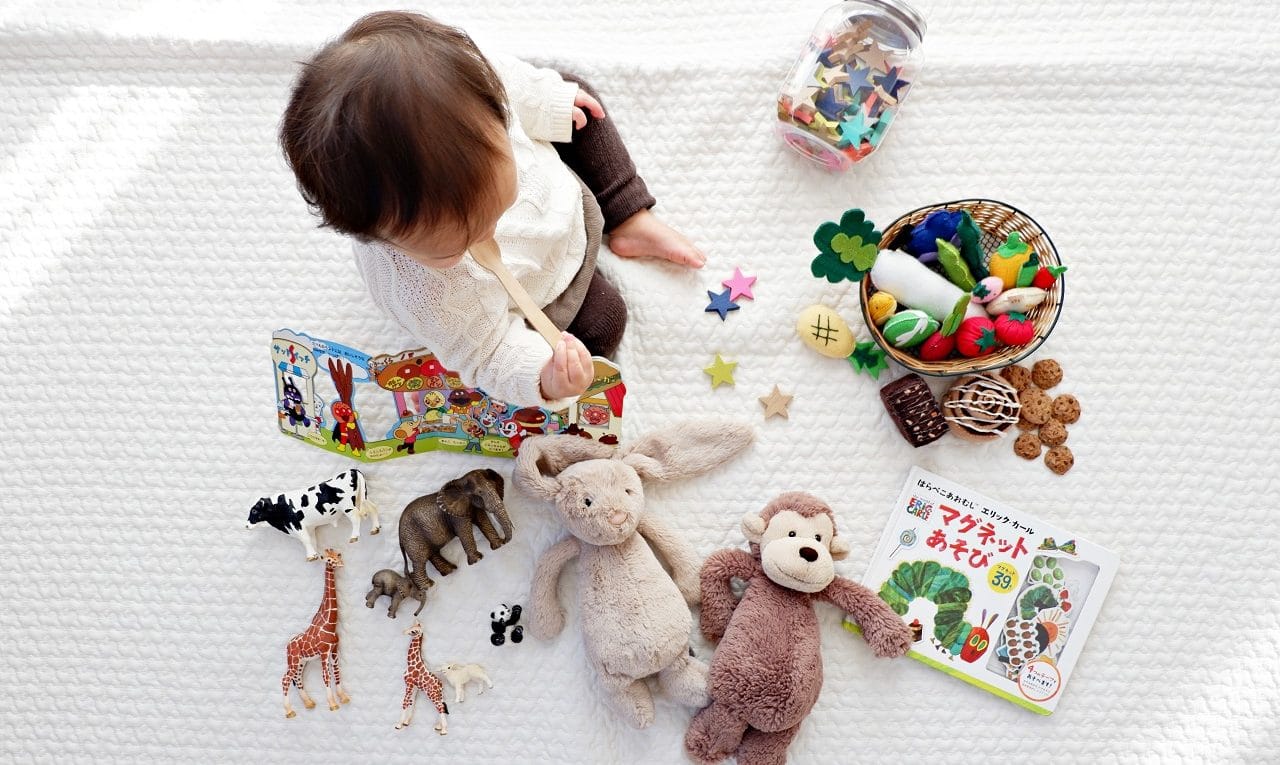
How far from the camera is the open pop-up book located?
3.17ft

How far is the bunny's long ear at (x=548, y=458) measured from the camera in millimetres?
943

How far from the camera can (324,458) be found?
40.5 inches

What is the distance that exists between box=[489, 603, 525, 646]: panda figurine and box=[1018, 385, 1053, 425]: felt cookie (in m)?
0.61

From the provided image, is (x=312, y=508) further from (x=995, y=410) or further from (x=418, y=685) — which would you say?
(x=995, y=410)

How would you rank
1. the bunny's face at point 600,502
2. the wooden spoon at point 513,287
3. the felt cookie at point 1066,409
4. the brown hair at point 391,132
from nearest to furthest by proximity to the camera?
the brown hair at point 391,132 → the wooden spoon at point 513,287 → the bunny's face at point 600,502 → the felt cookie at point 1066,409

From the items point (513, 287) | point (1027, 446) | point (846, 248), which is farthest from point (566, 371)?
point (1027, 446)

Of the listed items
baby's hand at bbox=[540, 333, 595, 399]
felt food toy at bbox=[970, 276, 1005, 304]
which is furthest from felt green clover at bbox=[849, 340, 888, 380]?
baby's hand at bbox=[540, 333, 595, 399]

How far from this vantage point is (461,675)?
98 centimetres

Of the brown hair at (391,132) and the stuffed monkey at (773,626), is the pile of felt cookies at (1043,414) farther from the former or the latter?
the brown hair at (391,132)

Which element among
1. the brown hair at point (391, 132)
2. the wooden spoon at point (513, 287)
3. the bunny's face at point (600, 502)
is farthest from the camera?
the bunny's face at point (600, 502)

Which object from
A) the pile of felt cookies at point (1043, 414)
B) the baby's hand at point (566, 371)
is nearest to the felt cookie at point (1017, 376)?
the pile of felt cookies at point (1043, 414)

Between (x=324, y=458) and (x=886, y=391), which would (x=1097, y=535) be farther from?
(x=324, y=458)

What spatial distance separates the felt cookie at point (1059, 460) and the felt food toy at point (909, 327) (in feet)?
0.70

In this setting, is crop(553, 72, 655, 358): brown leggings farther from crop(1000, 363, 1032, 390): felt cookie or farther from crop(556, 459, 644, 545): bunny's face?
crop(1000, 363, 1032, 390): felt cookie
